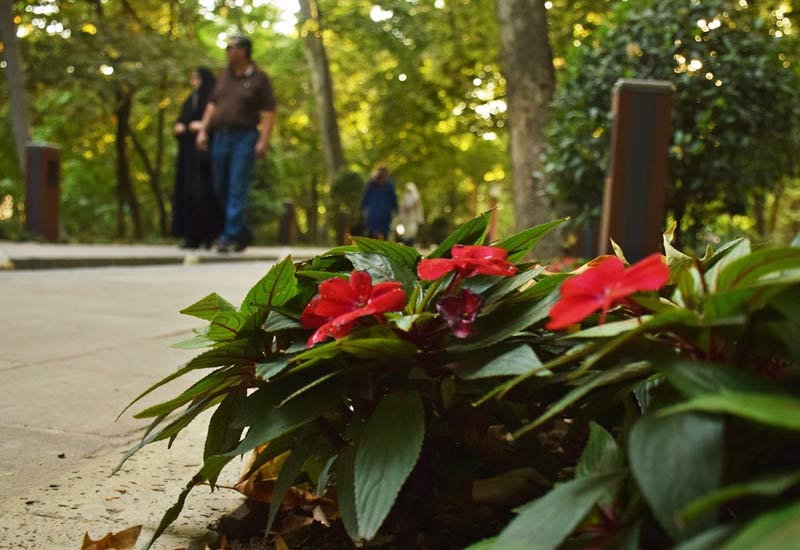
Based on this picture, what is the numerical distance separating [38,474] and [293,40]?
2939 cm

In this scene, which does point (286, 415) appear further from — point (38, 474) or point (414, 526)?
point (38, 474)

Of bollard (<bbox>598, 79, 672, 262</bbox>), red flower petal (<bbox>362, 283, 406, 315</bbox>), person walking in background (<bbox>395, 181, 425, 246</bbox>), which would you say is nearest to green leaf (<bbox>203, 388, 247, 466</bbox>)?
red flower petal (<bbox>362, 283, 406, 315</bbox>)

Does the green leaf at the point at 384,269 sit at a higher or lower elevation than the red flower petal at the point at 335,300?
higher

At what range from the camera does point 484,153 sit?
37.0m

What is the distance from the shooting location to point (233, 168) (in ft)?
33.2

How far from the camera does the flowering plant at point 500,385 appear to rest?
0.76 m

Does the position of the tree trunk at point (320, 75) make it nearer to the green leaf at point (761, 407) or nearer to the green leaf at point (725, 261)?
the green leaf at point (725, 261)

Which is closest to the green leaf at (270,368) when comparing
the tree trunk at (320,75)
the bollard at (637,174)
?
the bollard at (637,174)

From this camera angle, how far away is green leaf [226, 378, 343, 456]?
110 cm

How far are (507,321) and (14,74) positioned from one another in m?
17.0

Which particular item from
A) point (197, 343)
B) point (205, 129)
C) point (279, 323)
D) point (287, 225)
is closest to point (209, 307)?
point (197, 343)

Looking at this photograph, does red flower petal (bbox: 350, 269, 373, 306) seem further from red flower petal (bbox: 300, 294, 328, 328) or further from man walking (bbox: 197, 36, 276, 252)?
man walking (bbox: 197, 36, 276, 252)

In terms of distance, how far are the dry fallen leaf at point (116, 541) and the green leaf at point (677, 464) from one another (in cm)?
88

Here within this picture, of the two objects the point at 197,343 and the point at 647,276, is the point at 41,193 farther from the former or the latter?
the point at 647,276
